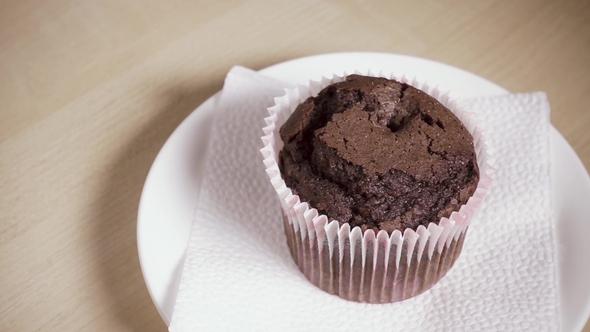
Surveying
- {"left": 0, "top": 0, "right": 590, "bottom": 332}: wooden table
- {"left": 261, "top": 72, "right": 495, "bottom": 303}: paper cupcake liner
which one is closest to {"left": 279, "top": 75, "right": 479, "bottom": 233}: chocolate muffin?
{"left": 261, "top": 72, "right": 495, "bottom": 303}: paper cupcake liner

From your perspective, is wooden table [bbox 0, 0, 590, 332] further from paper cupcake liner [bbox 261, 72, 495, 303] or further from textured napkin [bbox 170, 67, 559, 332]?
paper cupcake liner [bbox 261, 72, 495, 303]

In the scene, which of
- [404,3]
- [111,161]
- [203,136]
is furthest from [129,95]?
[404,3]

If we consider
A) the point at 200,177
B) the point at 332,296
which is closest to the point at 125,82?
the point at 200,177

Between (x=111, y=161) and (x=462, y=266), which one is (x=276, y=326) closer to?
(x=462, y=266)

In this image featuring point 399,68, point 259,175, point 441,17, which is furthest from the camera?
point 441,17

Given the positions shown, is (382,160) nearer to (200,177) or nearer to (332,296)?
(332,296)

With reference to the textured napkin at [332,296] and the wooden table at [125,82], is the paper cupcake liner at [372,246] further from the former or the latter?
the wooden table at [125,82]

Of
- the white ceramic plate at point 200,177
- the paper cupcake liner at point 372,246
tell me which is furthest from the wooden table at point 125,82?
the paper cupcake liner at point 372,246
